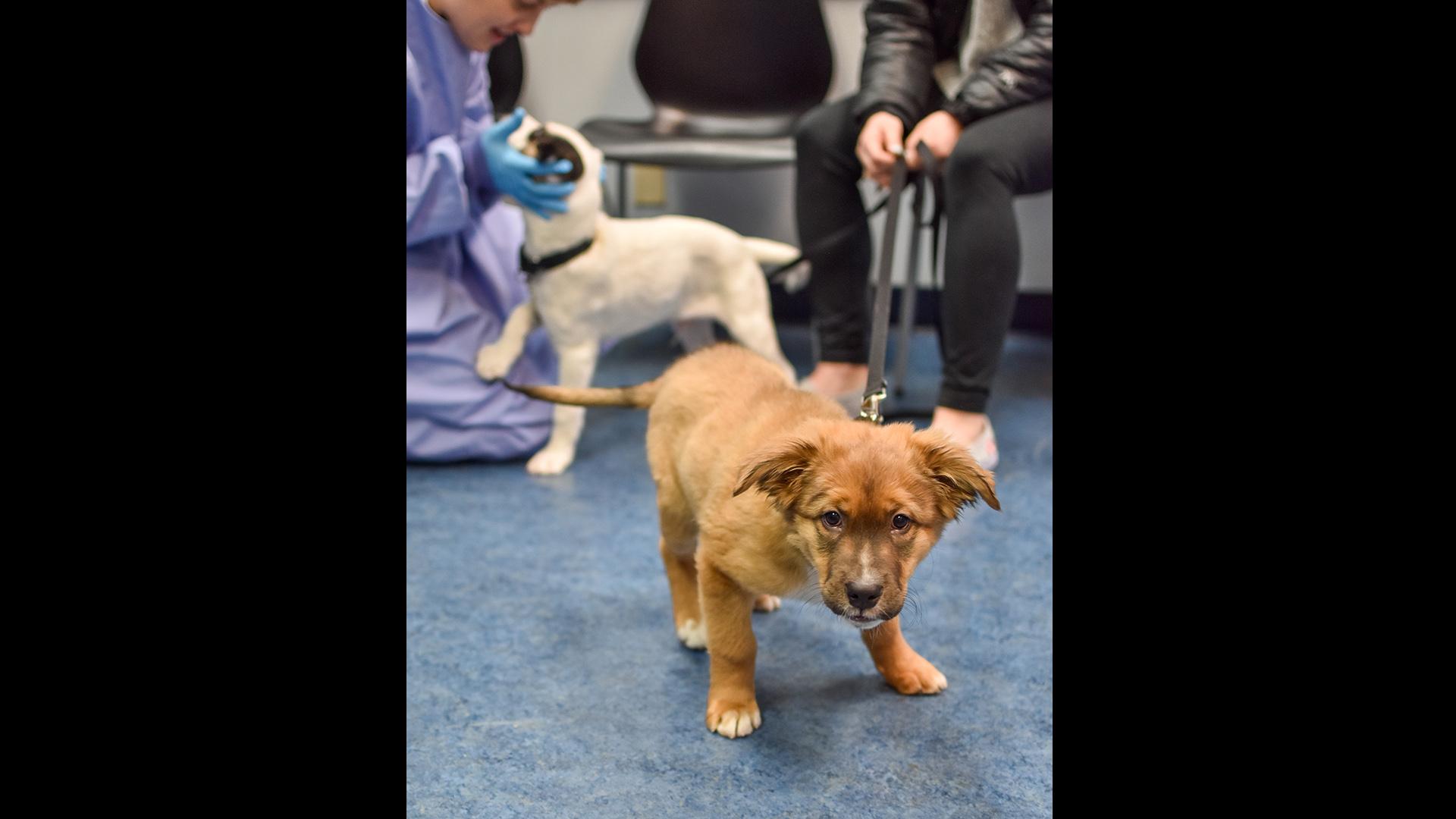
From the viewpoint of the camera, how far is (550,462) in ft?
8.32

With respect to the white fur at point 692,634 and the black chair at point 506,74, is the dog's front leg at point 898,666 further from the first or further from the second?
the black chair at point 506,74

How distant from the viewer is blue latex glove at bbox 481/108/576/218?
95.6 inches

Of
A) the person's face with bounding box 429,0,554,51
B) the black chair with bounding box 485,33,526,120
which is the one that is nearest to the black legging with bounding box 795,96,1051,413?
the person's face with bounding box 429,0,554,51

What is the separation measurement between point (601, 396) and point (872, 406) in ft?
1.85

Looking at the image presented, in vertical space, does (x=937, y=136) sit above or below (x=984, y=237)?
above

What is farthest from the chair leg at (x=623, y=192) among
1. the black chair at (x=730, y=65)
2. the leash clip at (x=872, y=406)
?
the leash clip at (x=872, y=406)

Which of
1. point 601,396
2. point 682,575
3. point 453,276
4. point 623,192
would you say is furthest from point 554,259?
point 623,192

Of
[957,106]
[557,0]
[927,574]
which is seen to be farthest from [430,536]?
[957,106]

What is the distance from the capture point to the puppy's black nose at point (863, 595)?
3.67 feet

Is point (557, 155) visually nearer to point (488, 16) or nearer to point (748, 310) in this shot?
point (488, 16)

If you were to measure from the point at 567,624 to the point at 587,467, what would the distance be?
921mm

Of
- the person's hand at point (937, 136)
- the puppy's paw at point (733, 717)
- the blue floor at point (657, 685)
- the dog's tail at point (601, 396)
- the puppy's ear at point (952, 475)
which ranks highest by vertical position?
the person's hand at point (937, 136)

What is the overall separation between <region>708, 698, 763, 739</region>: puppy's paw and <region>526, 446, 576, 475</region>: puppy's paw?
1236 mm

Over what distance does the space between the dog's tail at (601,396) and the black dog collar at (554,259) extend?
2.53ft
